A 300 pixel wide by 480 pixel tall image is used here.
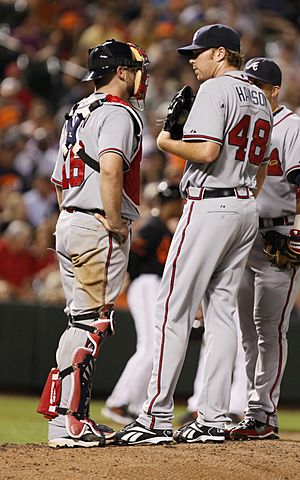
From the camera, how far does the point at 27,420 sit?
850 cm

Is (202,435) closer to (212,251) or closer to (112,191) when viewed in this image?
(212,251)

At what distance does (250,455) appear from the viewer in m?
5.07

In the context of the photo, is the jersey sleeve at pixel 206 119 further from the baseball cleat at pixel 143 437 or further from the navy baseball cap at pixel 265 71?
the baseball cleat at pixel 143 437

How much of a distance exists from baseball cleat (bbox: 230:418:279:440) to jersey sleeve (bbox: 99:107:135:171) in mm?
1738

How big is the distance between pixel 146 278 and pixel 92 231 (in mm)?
3621

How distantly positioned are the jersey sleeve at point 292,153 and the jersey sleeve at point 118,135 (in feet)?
3.66

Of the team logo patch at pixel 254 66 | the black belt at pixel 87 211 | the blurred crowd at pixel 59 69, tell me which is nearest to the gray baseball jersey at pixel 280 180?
the team logo patch at pixel 254 66

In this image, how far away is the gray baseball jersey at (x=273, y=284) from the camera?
19.5 feet

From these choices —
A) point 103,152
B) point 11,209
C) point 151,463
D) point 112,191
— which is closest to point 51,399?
point 151,463

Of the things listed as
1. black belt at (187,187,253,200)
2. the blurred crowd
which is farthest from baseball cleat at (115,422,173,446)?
the blurred crowd

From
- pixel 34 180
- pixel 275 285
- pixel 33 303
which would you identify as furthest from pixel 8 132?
pixel 275 285

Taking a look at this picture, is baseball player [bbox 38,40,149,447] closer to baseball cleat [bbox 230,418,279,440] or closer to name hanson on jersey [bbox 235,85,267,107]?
name hanson on jersey [bbox 235,85,267,107]

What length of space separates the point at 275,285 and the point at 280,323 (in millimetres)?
234

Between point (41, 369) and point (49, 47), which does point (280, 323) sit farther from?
point (49, 47)
